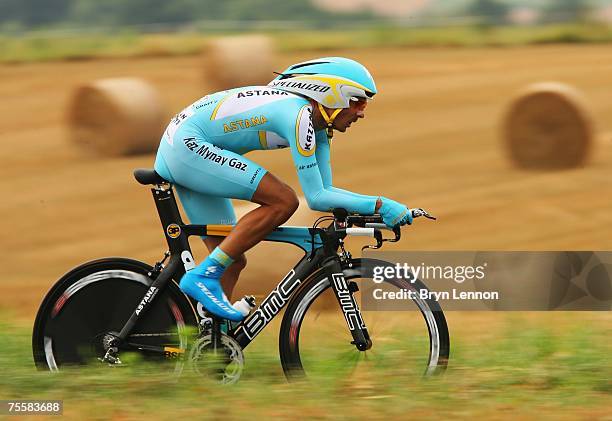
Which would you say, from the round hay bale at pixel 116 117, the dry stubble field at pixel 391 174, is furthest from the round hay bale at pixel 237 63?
the round hay bale at pixel 116 117

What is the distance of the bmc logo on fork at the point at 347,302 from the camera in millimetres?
5992

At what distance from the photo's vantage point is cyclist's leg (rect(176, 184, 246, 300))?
6.26m

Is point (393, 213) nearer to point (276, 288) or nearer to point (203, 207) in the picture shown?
point (276, 288)

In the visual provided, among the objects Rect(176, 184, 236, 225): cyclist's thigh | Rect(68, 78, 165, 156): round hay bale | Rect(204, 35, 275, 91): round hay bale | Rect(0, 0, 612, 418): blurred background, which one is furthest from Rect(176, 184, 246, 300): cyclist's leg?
Rect(204, 35, 275, 91): round hay bale

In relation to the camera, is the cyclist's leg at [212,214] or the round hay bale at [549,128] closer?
the cyclist's leg at [212,214]

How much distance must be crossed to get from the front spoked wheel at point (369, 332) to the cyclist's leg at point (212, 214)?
0.47 metres

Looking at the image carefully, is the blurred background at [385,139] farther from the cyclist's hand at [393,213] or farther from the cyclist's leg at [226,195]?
the cyclist's leg at [226,195]

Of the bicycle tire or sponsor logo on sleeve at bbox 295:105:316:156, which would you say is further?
the bicycle tire

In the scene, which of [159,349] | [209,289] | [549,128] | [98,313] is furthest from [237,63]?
[209,289]

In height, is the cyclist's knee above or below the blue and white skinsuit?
below

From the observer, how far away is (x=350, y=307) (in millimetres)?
6008

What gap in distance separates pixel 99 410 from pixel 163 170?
123 centimetres

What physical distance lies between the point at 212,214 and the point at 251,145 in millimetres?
443

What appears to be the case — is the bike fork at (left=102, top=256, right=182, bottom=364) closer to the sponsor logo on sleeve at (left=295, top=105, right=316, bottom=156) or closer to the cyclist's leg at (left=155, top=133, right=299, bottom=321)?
the cyclist's leg at (left=155, top=133, right=299, bottom=321)
